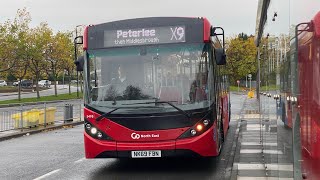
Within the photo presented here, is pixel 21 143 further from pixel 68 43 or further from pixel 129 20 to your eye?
pixel 68 43

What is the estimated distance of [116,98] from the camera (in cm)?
919

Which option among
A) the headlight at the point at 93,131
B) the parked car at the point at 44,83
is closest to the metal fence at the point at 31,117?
the headlight at the point at 93,131

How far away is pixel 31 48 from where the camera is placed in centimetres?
5062

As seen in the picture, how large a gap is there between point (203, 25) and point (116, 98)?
7.11 ft

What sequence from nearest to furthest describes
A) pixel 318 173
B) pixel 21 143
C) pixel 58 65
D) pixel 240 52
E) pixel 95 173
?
pixel 318 173, pixel 95 173, pixel 21 143, pixel 58 65, pixel 240 52

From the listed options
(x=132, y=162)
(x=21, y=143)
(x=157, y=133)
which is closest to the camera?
(x=157, y=133)

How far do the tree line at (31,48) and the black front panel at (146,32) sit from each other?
3971 centimetres

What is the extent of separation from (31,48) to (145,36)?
43.3 meters

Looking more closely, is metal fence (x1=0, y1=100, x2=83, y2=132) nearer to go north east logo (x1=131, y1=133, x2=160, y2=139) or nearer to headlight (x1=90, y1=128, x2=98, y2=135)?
headlight (x1=90, y1=128, x2=98, y2=135)

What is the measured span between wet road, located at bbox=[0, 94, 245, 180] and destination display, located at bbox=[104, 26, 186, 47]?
2.55 metres

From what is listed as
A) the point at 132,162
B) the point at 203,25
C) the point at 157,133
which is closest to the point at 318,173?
the point at 157,133

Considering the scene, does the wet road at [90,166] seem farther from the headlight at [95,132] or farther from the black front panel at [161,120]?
the black front panel at [161,120]

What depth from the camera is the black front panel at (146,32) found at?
368 inches

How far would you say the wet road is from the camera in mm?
9359
